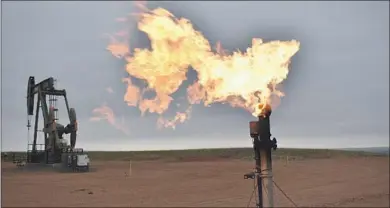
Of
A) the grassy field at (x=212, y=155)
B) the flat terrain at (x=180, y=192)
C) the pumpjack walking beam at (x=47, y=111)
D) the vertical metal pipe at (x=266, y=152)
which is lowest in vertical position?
the flat terrain at (x=180, y=192)

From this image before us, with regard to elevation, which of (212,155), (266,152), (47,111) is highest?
(47,111)

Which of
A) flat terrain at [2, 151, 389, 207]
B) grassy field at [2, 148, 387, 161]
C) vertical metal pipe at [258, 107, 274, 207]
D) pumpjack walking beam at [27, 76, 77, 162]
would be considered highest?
pumpjack walking beam at [27, 76, 77, 162]

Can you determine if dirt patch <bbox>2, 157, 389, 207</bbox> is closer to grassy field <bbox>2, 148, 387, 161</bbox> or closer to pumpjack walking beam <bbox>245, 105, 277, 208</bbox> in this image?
pumpjack walking beam <bbox>245, 105, 277, 208</bbox>

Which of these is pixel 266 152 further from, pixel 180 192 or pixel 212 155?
pixel 212 155

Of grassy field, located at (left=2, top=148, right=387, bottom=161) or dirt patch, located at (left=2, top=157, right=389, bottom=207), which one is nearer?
dirt patch, located at (left=2, top=157, right=389, bottom=207)

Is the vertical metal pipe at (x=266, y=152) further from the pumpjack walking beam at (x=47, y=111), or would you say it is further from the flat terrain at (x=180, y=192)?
the pumpjack walking beam at (x=47, y=111)

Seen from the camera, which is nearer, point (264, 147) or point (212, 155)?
point (264, 147)

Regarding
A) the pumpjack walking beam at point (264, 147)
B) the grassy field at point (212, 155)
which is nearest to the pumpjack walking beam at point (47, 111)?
the grassy field at point (212, 155)

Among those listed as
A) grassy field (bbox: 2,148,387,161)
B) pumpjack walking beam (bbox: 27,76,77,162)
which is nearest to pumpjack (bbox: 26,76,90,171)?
pumpjack walking beam (bbox: 27,76,77,162)

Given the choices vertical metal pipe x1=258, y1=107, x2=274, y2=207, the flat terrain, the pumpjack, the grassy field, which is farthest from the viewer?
the grassy field

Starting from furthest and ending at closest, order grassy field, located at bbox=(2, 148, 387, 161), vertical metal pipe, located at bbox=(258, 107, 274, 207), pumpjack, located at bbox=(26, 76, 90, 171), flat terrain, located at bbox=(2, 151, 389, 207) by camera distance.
A: 1. grassy field, located at bbox=(2, 148, 387, 161)
2. pumpjack, located at bbox=(26, 76, 90, 171)
3. flat terrain, located at bbox=(2, 151, 389, 207)
4. vertical metal pipe, located at bbox=(258, 107, 274, 207)

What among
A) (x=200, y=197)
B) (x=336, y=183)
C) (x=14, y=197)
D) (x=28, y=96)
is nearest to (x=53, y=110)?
(x=28, y=96)

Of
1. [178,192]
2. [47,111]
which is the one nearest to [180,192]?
[178,192]

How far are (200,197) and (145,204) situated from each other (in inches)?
163
